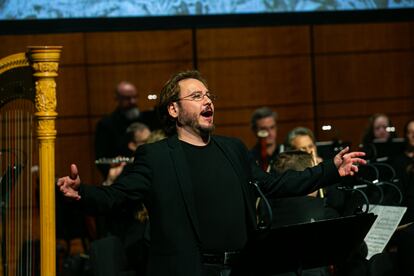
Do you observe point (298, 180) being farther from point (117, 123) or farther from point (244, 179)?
point (117, 123)

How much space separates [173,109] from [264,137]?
10.2 feet

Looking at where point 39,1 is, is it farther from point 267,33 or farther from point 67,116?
point 267,33

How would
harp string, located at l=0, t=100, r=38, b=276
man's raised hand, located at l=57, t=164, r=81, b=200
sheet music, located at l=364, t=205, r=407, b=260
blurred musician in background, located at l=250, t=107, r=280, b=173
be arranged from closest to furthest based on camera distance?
man's raised hand, located at l=57, t=164, r=81, b=200, harp string, located at l=0, t=100, r=38, b=276, sheet music, located at l=364, t=205, r=407, b=260, blurred musician in background, located at l=250, t=107, r=280, b=173

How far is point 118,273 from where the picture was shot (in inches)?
180

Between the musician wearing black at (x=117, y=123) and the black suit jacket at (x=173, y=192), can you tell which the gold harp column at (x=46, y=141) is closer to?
the black suit jacket at (x=173, y=192)

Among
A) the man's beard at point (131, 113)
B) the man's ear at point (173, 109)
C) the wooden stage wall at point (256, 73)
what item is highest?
the wooden stage wall at point (256, 73)

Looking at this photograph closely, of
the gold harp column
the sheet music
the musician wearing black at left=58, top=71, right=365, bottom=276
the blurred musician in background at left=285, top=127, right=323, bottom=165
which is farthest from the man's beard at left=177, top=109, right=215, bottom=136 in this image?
the blurred musician in background at left=285, top=127, right=323, bottom=165

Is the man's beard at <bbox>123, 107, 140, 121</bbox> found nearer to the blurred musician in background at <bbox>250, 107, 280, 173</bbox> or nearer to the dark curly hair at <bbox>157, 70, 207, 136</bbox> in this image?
the blurred musician in background at <bbox>250, 107, 280, 173</bbox>

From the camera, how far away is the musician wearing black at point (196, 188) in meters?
3.65

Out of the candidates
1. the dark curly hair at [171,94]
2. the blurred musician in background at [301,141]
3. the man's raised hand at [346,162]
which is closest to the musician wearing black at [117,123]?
the blurred musician in background at [301,141]

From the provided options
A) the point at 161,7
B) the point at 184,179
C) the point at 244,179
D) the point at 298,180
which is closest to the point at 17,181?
the point at 184,179

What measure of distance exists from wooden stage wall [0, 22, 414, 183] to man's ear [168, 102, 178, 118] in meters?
4.78

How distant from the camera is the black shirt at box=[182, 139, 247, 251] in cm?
370

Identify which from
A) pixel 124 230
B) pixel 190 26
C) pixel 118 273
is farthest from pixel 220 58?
pixel 118 273
